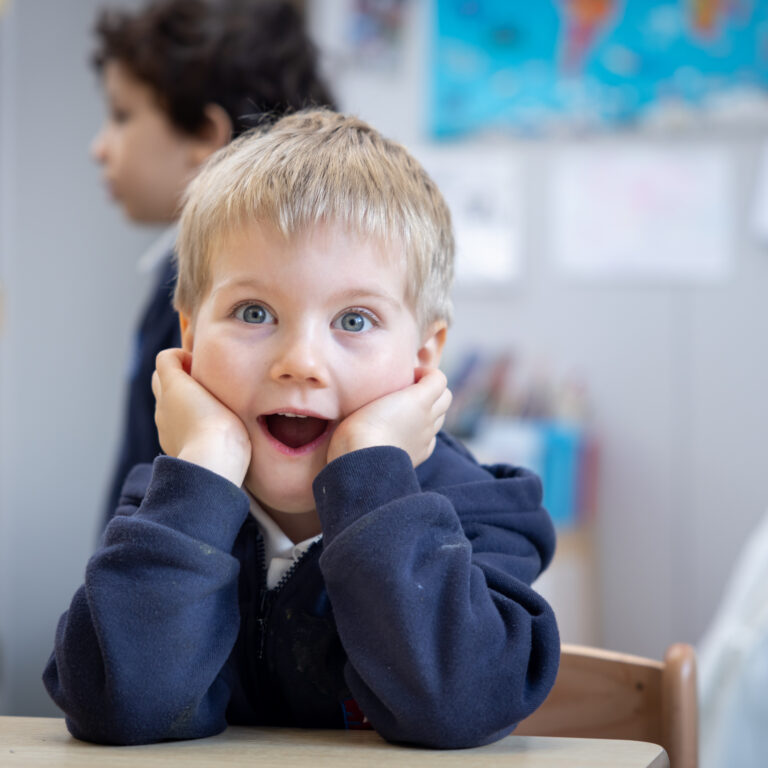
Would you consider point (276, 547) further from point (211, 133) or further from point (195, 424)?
point (211, 133)

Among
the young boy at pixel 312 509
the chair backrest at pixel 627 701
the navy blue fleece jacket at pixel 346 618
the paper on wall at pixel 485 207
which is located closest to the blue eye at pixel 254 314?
the young boy at pixel 312 509

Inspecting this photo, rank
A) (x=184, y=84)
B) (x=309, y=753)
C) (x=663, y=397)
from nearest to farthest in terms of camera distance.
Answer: (x=309, y=753)
(x=184, y=84)
(x=663, y=397)

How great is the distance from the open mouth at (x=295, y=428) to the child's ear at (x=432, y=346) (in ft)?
0.38

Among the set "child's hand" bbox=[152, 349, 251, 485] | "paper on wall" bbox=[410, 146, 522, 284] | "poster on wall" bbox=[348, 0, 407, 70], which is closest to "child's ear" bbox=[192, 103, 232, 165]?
"child's hand" bbox=[152, 349, 251, 485]

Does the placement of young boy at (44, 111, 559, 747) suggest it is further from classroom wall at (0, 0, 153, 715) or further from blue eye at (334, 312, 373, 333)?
classroom wall at (0, 0, 153, 715)

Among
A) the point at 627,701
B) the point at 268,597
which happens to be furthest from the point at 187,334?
the point at 627,701

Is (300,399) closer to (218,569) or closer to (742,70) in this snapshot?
(218,569)

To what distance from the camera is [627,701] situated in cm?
87

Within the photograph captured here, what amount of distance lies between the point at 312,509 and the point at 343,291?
0.17m

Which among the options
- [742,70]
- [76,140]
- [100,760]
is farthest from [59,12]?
[100,760]

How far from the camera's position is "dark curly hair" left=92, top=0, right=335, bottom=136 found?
1.58 metres

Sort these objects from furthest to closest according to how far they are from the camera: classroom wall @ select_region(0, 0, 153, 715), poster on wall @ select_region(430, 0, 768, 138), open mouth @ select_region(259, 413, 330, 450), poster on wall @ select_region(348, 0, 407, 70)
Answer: poster on wall @ select_region(348, 0, 407, 70)
classroom wall @ select_region(0, 0, 153, 715)
poster on wall @ select_region(430, 0, 768, 138)
open mouth @ select_region(259, 413, 330, 450)

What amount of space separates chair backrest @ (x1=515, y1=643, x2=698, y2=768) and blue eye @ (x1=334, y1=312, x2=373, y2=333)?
35 centimetres

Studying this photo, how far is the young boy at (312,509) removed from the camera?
26.1 inches
